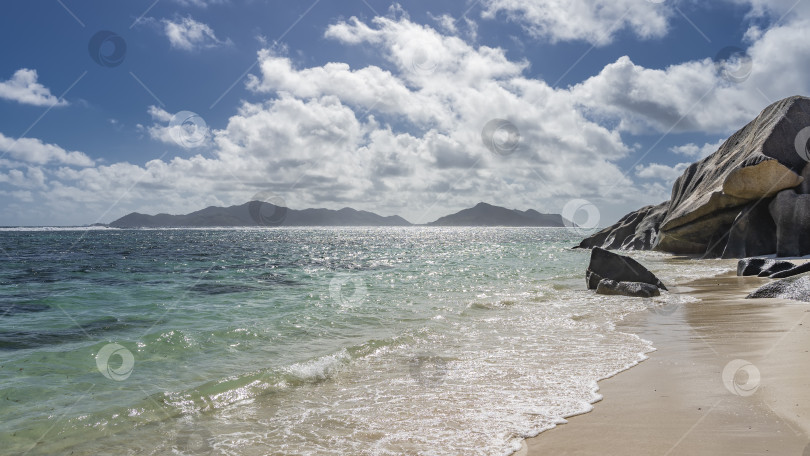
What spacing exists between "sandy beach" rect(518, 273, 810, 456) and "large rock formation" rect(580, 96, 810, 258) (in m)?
18.7

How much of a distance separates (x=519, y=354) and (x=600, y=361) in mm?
1322

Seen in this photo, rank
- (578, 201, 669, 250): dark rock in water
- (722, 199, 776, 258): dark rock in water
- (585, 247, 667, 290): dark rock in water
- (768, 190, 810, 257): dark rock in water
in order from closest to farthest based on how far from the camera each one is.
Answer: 1. (585, 247, 667, 290): dark rock in water
2. (768, 190, 810, 257): dark rock in water
3. (722, 199, 776, 258): dark rock in water
4. (578, 201, 669, 250): dark rock in water

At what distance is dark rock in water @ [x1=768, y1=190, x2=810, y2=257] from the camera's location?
22.6 m

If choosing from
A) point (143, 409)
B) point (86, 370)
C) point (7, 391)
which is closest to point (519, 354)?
point (143, 409)

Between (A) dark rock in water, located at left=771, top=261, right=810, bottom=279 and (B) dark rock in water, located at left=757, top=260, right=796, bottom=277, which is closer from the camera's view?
(A) dark rock in water, located at left=771, top=261, right=810, bottom=279

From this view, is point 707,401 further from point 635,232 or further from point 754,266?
point 635,232

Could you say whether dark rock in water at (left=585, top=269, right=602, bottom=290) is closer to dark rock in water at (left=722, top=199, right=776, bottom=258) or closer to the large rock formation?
the large rock formation

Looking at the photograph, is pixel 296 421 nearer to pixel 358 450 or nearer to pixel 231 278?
pixel 358 450

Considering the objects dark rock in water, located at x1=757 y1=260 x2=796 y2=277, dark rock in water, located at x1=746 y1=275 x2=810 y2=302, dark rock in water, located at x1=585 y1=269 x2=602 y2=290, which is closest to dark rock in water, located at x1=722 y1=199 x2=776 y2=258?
dark rock in water, located at x1=757 y1=260 x2=796 y2=277

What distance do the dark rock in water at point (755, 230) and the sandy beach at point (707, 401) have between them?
20093mm

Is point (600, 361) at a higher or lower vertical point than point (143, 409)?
higher

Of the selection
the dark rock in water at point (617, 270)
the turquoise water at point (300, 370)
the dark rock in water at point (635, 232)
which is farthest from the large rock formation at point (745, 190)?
the turquoise water at point (300, 370)

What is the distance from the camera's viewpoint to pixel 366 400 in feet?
20.3

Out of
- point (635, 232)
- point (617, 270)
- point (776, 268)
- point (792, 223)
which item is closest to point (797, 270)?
point (776, 268)
